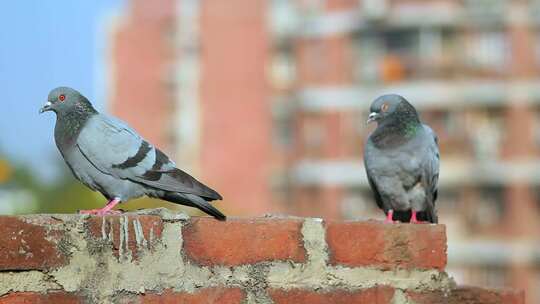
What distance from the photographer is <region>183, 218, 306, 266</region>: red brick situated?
9.04 feet

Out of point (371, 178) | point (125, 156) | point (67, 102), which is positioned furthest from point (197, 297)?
point (371, 178)

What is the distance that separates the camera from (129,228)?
105 inches

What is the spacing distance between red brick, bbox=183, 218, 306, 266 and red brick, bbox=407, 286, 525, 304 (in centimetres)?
35

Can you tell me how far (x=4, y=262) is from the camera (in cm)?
249

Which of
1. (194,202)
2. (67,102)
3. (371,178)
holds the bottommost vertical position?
(194,202)

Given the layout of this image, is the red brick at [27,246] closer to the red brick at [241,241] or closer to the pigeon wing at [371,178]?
the red brick at [241,241]

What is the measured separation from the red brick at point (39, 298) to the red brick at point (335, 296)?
502mm

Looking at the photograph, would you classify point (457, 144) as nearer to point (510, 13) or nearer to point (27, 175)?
point (510, 13)

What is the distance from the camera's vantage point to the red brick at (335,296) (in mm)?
2822

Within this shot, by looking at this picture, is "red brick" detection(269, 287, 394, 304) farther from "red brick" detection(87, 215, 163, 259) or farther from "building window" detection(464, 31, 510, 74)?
"building window" detection(464, 31, 510, 74)

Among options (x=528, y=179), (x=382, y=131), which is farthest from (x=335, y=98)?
(x=382, y=131)

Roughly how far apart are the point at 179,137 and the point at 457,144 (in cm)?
2048

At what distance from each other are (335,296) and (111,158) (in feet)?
3.45

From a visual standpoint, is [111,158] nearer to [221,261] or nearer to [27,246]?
[221,261]
